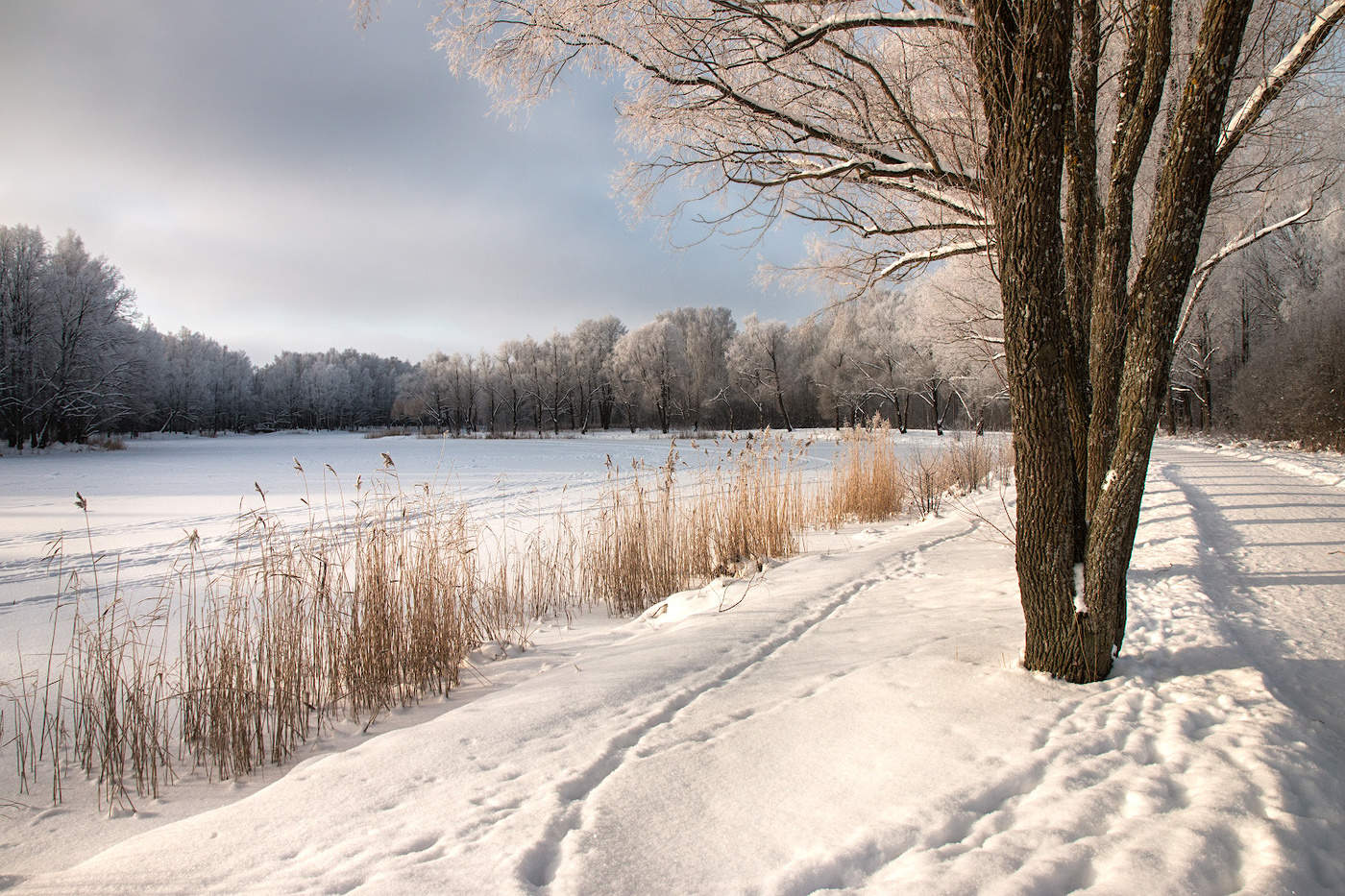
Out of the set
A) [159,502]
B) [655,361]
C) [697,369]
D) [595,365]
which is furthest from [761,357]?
[159,502]

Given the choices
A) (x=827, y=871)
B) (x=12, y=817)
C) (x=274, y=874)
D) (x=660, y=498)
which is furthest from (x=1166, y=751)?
(x=660, y=498)

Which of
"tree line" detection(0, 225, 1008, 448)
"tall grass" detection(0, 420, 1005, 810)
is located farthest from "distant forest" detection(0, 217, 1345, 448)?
"tall grass" detection(0, 420, 1005, 810)

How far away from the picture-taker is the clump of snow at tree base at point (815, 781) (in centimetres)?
162

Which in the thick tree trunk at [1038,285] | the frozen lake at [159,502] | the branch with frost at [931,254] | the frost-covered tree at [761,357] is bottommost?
the frozen lake at [159,502]

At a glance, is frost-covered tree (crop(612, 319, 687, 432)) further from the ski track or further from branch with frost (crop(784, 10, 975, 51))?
branch with frost (crop(784, 10, 975, 51))

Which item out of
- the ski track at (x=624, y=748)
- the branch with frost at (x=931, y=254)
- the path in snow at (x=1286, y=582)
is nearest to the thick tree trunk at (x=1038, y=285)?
the path in snow at (x=1286, y=582)

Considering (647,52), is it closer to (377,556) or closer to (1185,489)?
(377,556)

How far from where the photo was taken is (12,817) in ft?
7.91

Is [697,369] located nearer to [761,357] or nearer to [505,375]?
[761,357]

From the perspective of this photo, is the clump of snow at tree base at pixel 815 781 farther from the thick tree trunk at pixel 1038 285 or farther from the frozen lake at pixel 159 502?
the frozen lake at pixel 159 502

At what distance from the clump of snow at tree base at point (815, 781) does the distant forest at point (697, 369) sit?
1.73 meters

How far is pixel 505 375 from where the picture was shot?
66.4m

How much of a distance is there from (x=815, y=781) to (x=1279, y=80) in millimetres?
3485

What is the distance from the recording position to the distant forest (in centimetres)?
1825
